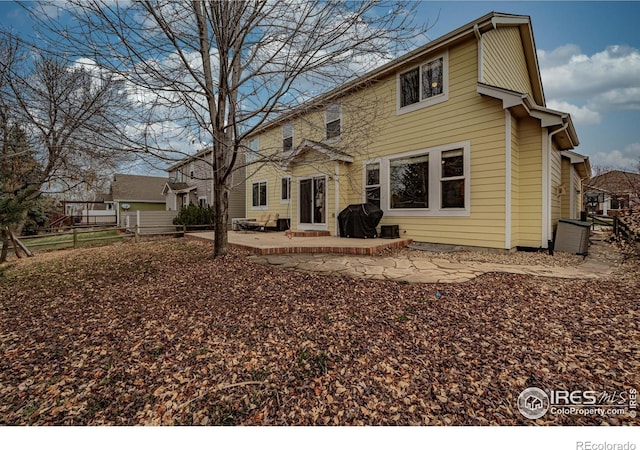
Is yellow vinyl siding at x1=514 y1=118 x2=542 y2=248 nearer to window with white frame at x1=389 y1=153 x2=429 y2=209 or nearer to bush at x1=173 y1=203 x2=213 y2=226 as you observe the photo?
window with white frame at x1=389 y1=153 x2=429 y2=209

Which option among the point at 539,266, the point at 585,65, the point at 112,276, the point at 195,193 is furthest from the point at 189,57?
the point at 195,193

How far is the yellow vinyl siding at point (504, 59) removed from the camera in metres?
6.62

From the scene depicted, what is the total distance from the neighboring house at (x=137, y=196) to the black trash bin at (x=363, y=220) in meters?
24.6

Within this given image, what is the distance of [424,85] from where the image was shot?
24.6 feet

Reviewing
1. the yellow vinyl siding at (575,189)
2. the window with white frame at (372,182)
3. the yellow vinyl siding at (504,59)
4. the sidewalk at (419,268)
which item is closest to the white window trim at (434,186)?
the window with white frame at (372,182)

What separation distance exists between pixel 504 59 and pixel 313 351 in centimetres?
923

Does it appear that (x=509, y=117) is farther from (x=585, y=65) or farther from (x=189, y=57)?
(x=189, y=57)

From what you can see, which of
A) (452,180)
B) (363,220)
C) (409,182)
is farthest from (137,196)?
(452,180)

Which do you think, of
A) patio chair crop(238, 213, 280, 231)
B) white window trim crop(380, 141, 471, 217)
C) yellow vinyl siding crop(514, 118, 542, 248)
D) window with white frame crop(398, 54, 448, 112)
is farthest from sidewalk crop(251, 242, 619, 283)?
patio chair crop(238, 213, 280, 231)

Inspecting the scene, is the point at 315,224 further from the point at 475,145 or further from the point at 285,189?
the point at 475,145

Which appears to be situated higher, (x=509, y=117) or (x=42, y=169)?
(x=509, y=117)

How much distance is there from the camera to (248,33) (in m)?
4.24
